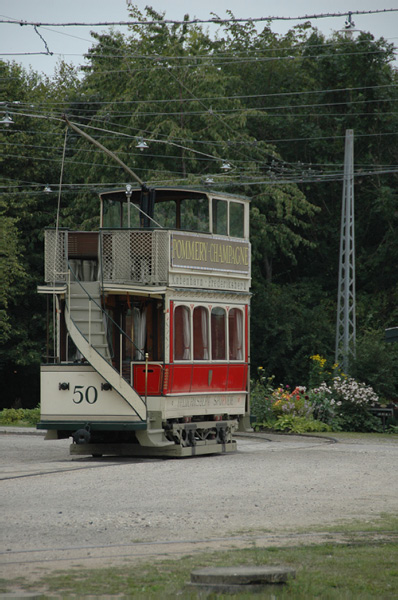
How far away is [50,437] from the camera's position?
2059 cm

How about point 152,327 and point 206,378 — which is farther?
point 206,378

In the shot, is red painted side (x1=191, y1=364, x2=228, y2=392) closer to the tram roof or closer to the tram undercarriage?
Answer: the tram undercarriage

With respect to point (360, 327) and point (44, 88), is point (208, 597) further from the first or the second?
point (44, 88)

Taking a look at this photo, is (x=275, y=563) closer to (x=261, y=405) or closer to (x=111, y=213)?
(x=111, y=213)

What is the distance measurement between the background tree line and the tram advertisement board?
17.7 meters

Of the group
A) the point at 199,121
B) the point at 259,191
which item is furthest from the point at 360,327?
the point at 199,121

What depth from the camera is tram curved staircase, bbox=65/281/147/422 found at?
2016 cm

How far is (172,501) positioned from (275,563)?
5024 millimetres

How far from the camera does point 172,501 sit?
13.9 m

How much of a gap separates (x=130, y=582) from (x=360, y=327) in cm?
3808

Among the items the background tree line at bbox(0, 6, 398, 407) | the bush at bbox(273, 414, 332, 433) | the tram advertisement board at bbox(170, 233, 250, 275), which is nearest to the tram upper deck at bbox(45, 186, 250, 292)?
the tram advertisement board at bbox(170, 233, 250, 275)

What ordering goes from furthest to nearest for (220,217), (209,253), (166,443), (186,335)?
(220,217) → (209,253) → (186,335) → (166,443)

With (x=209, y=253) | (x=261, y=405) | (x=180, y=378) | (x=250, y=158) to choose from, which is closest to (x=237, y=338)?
(x=209, y=253)

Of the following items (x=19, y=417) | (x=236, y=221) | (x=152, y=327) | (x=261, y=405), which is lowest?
(x=19, y=417)
